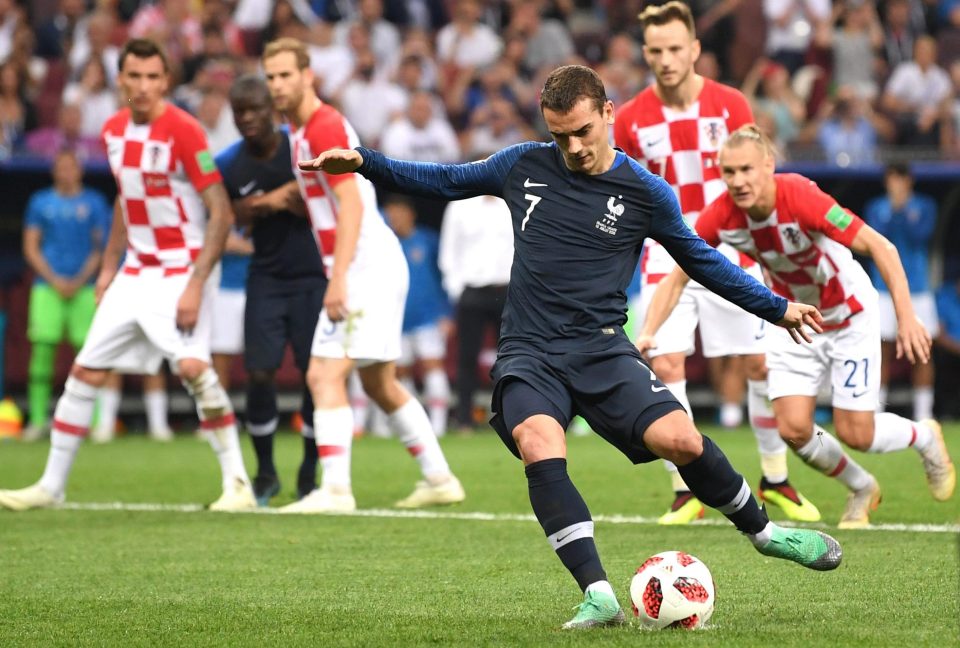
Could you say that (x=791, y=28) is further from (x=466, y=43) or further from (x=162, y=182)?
(x=162, y=182)

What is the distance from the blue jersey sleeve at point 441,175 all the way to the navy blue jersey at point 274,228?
12.0ft

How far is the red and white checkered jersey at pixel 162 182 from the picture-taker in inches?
338

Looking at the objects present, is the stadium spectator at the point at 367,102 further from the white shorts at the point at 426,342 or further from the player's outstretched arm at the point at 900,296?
the player's outstretched arm at the point at 900,296

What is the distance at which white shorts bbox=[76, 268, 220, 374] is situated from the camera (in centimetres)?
857

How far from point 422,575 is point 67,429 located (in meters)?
3.25

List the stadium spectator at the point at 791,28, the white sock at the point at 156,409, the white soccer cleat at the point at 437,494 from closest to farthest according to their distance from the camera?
the white soccer cleat at the point at 437,494
the white sock at the point at 156,409
the stadium spectator at the point at 791,28

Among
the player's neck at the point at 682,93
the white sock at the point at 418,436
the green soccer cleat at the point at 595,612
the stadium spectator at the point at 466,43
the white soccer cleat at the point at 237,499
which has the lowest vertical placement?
the white soccer cleat at the point at 237,499

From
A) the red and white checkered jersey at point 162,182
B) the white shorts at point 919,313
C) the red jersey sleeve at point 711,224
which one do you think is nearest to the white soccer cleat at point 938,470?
the red jersey sleeve at point 711,224

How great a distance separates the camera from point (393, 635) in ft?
16.1

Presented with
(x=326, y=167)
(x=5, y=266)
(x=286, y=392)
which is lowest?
(x=286, y=392)

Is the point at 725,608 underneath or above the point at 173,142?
underneath

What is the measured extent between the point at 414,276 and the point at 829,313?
812 centimetres

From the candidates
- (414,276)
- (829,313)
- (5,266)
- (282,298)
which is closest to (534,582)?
(829,313)

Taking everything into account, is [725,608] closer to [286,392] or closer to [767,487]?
[767,487]
